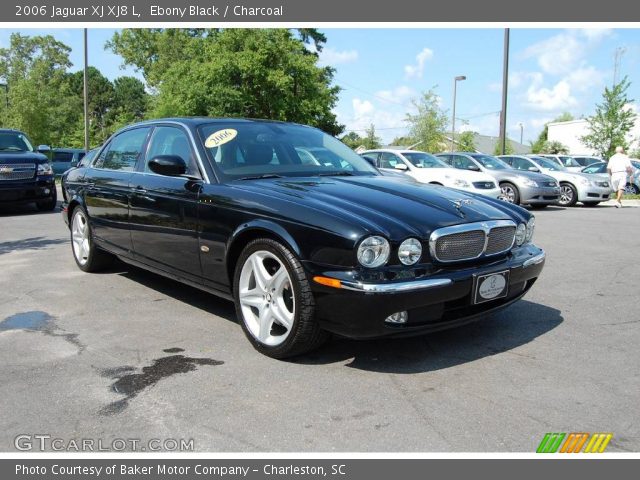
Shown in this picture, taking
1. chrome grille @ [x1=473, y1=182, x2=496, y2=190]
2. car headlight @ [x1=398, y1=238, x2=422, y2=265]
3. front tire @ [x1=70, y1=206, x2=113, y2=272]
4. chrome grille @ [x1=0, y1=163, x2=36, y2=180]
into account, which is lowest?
front tire @ [x1=70, y1=206, x2=113, y2=272]

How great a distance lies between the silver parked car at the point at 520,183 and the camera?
48.8 ft

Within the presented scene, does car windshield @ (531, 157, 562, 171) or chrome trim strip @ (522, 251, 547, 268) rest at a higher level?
car windshield @ (531, 157, 562, 171)

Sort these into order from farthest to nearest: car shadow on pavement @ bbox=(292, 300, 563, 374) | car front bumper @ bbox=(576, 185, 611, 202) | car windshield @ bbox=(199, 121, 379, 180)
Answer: car front bumper @ bbox=(576, 185, 611, 202) → car windshield @ bbox=(199, 121, 379, 180) → car shadow on pavement @ bbox=(292, 300, 563, 374)

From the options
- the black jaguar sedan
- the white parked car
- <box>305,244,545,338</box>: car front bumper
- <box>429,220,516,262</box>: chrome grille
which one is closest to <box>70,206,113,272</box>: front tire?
the black jaguar sedan

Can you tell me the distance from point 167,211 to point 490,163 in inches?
516

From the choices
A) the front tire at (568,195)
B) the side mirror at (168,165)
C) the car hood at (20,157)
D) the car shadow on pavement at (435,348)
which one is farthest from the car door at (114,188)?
the front tire at (568,195)

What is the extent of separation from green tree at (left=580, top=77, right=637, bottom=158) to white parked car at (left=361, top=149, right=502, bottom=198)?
1651 centimetres

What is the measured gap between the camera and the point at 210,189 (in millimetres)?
4270

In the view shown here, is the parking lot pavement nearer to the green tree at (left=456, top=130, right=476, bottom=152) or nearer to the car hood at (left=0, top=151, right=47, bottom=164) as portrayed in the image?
the car hood at (left=0, top=151, right=47, bottom=164)

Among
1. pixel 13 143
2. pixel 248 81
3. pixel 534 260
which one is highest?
pixel 248 81

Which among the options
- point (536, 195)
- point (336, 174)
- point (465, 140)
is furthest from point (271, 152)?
point (465, 140)

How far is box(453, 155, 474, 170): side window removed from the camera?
15.7 meters

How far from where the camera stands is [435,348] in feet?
13.0

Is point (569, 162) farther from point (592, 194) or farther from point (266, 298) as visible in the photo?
point (266, 298)
